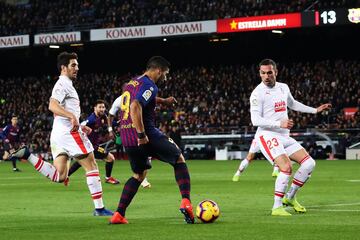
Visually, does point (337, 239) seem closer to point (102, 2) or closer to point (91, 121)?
point (91, 121)

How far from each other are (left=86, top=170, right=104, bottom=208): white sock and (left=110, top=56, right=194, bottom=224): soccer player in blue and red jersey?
1525 mm

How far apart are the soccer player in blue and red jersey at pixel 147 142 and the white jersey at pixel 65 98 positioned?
6.36 feet

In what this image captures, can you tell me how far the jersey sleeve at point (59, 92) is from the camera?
13.2 meters

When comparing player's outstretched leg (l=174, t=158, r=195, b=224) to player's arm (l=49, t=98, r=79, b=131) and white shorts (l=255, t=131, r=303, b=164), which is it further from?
player's arm (l=49, t=98, r=79, b=131)

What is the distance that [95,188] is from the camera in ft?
42.7

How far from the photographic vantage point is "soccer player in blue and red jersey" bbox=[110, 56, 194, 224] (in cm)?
1127

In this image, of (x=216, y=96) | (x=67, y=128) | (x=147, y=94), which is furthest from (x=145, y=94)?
(x=216, y=96)

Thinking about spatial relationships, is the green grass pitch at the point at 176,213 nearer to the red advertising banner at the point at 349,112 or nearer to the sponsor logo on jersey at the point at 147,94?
the sponsor logo on jersey at the point at 147,94

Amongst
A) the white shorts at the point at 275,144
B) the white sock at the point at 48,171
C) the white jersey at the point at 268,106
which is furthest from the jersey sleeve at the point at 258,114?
the white sock at the point at 48,171

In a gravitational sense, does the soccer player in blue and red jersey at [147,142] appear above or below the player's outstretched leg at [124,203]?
above

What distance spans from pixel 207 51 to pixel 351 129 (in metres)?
16.8

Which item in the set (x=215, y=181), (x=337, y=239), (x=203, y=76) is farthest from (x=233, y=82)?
(x=337, y=239)

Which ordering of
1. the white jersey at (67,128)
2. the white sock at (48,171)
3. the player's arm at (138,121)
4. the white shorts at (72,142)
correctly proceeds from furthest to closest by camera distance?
the white sock at (48,171) → the white shorts at (72,142) → the white jersey at (67,128) → the player's arm at (138,121)

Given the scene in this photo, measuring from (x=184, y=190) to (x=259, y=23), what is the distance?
3545cm
